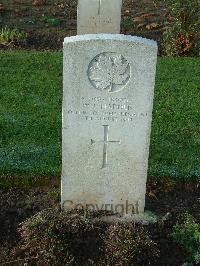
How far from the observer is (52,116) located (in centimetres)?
775

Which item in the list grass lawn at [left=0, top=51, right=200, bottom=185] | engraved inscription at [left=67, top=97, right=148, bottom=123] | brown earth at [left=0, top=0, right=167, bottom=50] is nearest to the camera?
engraved inscription at [left=67, top=97, right=148, bottom=123]

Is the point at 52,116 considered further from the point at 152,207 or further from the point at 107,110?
the point at 107,110

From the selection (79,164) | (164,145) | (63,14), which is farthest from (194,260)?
(63,14)

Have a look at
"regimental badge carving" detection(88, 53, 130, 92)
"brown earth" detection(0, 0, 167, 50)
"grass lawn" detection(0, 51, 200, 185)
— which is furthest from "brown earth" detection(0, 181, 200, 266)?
"brown earth" detection(0, 0, 167, 50)

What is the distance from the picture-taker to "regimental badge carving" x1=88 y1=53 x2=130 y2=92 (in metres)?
4.79

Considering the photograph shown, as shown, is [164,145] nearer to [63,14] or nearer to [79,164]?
[79,164]

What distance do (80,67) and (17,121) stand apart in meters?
2.91

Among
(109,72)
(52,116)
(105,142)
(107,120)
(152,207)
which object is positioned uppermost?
(109,72)

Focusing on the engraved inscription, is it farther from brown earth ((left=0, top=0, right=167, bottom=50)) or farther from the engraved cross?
brown earth ((left=0, top=0, right=167, bottom=50))

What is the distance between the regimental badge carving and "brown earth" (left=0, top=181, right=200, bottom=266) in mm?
1308

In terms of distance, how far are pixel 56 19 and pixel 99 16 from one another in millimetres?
2173

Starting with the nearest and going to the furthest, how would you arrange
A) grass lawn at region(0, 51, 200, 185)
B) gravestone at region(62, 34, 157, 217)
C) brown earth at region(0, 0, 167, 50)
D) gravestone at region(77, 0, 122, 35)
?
gravestone at region(62, 34, 157, 217) < grass lawn at region(0, 51, 200, 185) < gravestone at region(77, 0, 122, 35) < brown earth at region(0, 0, 167, 50)

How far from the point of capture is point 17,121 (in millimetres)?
7551

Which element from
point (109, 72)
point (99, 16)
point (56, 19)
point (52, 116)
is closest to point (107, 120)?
point (109, 72)
